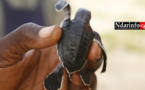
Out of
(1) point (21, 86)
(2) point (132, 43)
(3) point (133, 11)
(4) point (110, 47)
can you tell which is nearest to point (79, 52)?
(1) point (21, 86)

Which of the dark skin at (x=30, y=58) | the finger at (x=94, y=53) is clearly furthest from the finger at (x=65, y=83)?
the finger at (x=94, y=53)

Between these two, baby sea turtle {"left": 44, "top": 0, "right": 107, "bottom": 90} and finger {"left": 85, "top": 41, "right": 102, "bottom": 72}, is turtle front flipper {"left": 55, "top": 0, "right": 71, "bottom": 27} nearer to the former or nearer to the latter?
baby sea turtle {"left": 44, "top": 0, "right": 107, "bottom": 90}

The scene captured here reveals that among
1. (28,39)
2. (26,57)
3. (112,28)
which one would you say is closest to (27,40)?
(28,39)

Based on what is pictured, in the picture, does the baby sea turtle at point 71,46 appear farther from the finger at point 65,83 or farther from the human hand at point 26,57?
the finger at point 65,83

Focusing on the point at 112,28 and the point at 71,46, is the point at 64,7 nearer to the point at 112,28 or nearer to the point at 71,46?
the point at 71,46

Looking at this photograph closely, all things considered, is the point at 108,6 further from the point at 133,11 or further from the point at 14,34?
the point at 14,34

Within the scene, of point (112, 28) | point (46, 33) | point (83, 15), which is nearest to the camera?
point (46, 33)

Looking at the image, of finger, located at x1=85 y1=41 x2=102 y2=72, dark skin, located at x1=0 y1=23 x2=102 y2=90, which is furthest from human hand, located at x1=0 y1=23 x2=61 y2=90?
finger, located at x1=85 y1=41 x2=102 y2=72
